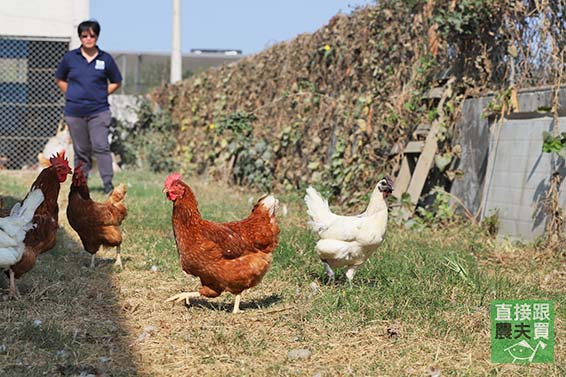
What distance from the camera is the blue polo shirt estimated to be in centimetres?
973

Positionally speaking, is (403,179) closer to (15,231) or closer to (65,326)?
(15,231)

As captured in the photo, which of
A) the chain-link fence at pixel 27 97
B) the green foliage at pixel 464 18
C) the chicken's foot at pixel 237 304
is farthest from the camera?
the chain-link fence at pixel 27 97

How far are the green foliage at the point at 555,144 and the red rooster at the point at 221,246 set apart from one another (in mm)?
2735

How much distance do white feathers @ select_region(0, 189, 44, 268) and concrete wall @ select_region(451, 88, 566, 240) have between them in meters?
4.11

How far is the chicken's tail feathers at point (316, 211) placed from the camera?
5.50 metres

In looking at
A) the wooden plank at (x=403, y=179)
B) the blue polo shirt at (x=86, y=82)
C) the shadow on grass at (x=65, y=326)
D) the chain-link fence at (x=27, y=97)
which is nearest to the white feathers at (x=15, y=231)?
the shadow on grass at (x=65, y=326)

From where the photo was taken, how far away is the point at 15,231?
16.0 ft

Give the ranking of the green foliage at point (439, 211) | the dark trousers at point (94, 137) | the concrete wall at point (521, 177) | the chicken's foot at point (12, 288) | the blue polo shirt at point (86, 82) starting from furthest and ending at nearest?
the dark trousers at point (94, 137), the blue polo shirt at point (86, 82), the green foliage at point (439, 211), the concrete wall at point (521, 177), the chicken's foot at point (12, 288)

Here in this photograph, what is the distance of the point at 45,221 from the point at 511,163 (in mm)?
4108

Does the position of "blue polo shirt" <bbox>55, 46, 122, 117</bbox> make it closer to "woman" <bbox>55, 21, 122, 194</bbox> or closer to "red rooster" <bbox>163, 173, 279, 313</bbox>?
"woman" <bbox>55, 21, 122, 194</bbox>

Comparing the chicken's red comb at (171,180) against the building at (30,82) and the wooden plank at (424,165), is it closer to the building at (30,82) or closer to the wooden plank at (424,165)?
the wooden plank at (424,165)
